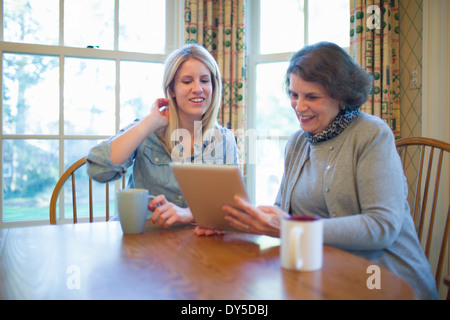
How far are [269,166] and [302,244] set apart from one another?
200 cm

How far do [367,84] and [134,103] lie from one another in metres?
1.76

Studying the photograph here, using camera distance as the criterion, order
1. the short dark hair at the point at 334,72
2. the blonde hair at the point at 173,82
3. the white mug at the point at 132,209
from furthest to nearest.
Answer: the blonde hair at the point at 173,82, the short dark hair at the point at 334,72, the white mug at the point at 132,209

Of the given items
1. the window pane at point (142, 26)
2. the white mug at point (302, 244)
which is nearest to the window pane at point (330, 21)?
the window pane at point (142, 26)

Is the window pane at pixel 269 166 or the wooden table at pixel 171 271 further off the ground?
the window pane at pixel 269 166

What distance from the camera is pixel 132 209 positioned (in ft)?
3.43

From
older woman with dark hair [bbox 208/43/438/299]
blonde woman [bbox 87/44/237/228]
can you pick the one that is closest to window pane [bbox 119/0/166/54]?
blonde woman [bbox 87/44/237/228]

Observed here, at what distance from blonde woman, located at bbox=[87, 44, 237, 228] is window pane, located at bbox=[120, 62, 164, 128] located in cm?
106

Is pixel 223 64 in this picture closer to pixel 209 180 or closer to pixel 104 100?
pixel 104 100

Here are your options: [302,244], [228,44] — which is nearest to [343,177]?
[302,244]

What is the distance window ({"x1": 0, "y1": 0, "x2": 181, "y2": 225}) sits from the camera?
239 cm

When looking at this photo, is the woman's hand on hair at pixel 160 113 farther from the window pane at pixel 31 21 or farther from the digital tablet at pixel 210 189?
the window pane at pixel 31 21

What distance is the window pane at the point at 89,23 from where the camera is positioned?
2.49m

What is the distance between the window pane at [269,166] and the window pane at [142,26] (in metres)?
0.99

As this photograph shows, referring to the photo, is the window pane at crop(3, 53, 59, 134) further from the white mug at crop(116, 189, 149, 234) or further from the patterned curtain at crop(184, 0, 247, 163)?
the white mug at crop(116, 189, 149, 234)
